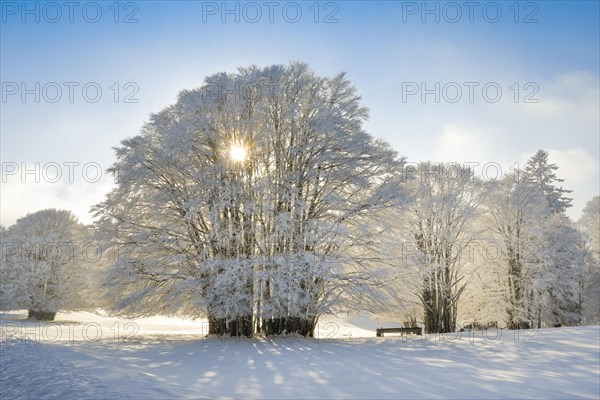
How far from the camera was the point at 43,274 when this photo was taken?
3753 cm

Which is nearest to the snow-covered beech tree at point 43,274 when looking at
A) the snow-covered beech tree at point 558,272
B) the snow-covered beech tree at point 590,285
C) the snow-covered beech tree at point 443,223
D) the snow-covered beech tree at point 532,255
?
the snow-covered beech tree at point 443,223

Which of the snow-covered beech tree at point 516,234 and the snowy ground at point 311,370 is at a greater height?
the snow-covered beech tree at point 516,234

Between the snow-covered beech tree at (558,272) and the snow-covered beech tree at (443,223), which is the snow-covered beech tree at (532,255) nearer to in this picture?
the snow-covered beech tree at (558,272)

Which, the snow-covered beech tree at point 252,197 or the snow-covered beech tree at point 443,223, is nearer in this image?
the snow-covered beech tree at point 252,197

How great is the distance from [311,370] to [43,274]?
36544 mm

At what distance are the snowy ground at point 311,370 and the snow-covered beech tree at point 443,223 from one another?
10037 millimetres

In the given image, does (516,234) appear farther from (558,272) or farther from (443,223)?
(443,223)

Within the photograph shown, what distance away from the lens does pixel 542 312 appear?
27422 millimetres

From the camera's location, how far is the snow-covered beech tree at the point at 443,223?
24297mm

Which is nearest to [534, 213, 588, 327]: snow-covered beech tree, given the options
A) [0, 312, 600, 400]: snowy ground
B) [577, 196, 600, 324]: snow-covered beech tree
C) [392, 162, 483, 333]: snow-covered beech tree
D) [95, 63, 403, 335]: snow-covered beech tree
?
[577, 196, 600, 324]: snow-covered beech tree

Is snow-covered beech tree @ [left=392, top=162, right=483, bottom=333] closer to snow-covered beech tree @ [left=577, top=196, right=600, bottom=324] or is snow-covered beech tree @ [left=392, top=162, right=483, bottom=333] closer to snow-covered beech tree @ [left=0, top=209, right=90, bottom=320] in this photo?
snow-covered beech tree @ [left=577, top=196, right=600, bottom=324]

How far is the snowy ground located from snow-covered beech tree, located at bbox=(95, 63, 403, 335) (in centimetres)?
276

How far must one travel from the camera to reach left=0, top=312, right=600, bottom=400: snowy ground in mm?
7738

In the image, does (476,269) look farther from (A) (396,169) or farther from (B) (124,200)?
(B) (124,200)
